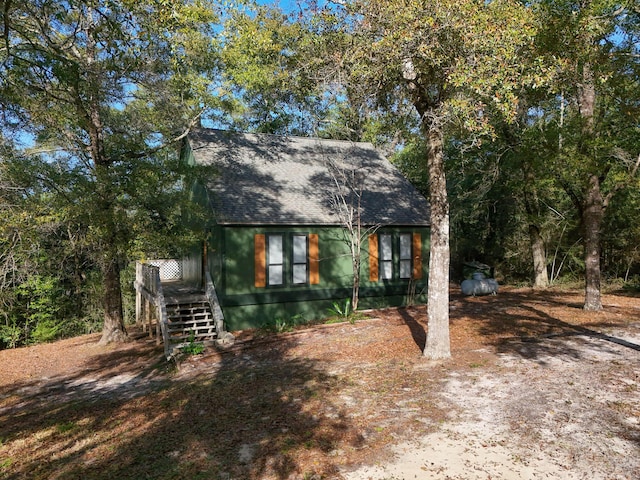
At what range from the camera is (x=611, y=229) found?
776 inches

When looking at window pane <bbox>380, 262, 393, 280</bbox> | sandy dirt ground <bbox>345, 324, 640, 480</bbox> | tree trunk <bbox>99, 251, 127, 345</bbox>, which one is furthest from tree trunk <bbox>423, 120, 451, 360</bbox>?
tree trunk <bbox>99, 251, 127, 345</bbox>

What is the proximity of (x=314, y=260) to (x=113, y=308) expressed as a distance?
6.92 m

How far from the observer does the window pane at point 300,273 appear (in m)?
14.0

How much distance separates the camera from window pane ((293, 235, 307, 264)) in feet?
46.1

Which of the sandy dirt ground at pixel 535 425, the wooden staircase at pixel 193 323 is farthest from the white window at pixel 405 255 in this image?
the sandy dirt ground at pixel 535 425

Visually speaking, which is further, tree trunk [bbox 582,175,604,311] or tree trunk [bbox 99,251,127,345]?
tree trunk [bbox 99,251,127,345]

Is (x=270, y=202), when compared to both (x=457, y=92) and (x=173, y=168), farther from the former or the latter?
(x=457, y=92)

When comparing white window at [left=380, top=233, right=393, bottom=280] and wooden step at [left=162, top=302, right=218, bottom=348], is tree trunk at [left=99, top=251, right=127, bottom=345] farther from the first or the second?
white window at [left=380, top=233, right=393, bottom=280]

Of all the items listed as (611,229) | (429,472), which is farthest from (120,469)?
(611,229)

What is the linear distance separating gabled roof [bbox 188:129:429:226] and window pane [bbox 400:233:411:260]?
574 millimetres

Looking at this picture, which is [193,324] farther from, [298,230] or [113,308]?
[298,230]

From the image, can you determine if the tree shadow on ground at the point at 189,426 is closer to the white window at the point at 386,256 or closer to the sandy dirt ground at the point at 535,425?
the sandy dirt ground at the point at 535,425

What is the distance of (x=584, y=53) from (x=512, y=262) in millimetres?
15725

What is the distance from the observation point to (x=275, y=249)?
13719 mm
